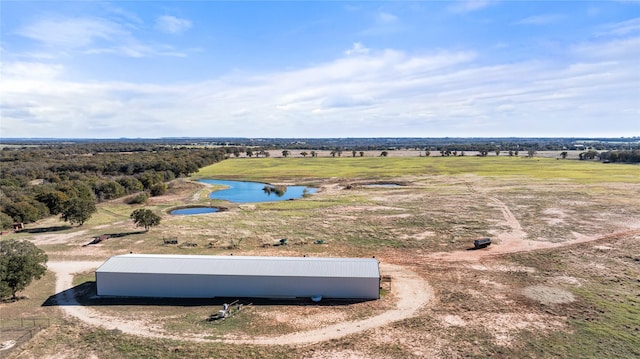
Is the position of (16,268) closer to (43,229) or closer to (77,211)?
(77,211)

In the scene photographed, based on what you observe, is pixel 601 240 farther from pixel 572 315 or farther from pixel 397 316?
pixel 397 316

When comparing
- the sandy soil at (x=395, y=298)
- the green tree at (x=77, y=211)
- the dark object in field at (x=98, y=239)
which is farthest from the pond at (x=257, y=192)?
the sandy soil at (x=395, y=298)

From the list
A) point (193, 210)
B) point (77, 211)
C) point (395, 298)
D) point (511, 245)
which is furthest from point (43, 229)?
point (511, 245)

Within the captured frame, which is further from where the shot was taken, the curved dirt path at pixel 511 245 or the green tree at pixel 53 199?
the green tree at pixel 53 199

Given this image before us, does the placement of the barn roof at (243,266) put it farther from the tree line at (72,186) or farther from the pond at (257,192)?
the pond at (257,192)

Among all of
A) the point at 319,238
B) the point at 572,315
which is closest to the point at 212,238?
the point at 319,238

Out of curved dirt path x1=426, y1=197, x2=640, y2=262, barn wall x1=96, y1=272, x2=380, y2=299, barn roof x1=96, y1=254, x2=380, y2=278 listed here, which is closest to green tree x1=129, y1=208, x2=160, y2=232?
barn roof x1=96, y1=254, x2=380, y2=278
